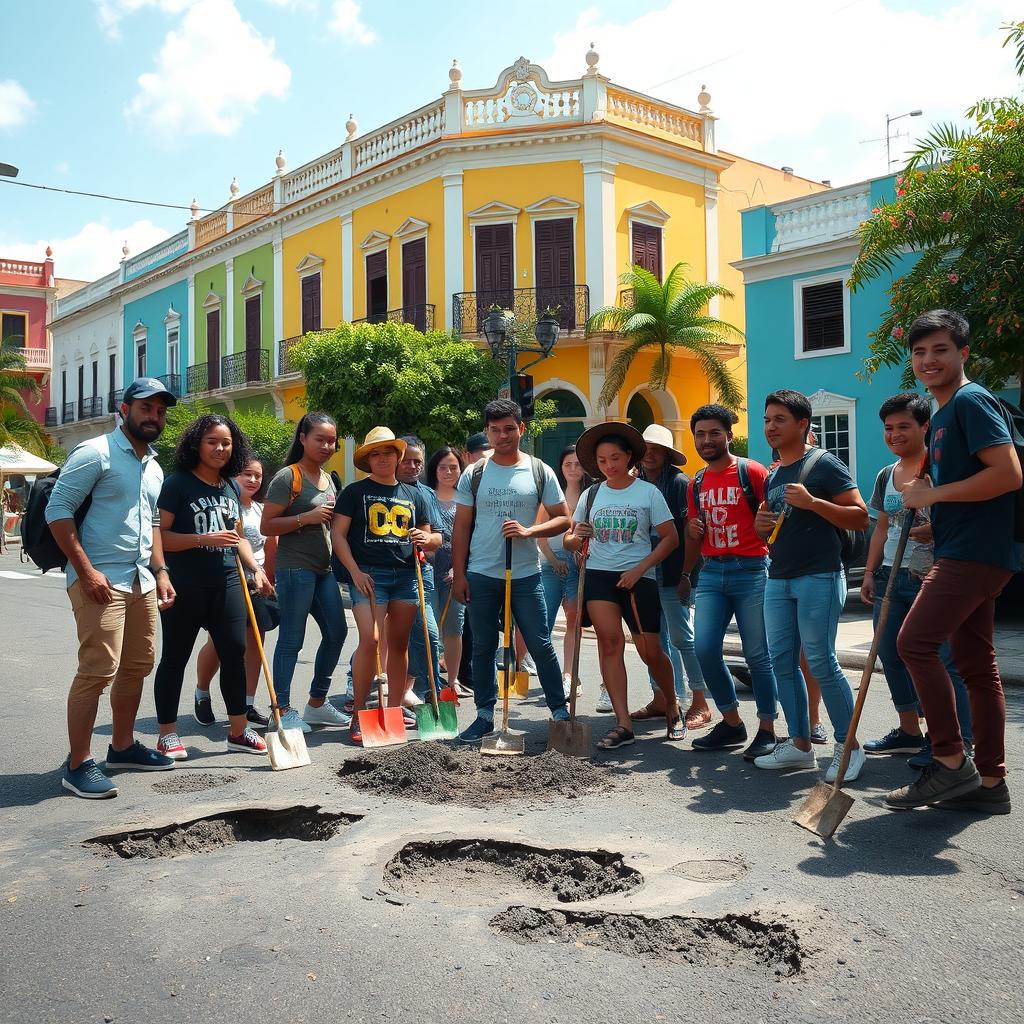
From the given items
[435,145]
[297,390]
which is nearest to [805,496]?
[435,145]

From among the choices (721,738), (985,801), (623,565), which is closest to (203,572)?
(623,565)

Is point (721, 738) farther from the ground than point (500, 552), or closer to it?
closer to it

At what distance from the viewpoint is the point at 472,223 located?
2594 centimetres

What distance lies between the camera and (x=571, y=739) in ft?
18.7

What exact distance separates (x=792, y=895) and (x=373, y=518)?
359 centimetres

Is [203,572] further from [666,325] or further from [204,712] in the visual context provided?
[666,325]

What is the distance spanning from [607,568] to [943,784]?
2213 mm

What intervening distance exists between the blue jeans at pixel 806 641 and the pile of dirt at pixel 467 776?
100cm

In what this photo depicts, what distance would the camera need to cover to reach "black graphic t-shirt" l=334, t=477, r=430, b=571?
642 centimetres

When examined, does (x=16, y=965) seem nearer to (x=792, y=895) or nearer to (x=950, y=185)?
(x=792, y=895)

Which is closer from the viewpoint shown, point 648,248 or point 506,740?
point 506,740

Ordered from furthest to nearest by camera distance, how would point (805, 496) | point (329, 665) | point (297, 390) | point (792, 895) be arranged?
point (297, 390) → point (329, 665) → point (805, 496) → point (792, 895)

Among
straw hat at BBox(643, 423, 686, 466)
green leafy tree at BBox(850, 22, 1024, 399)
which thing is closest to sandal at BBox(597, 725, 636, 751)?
straw hat at BBox(643, 423, 686, 466)

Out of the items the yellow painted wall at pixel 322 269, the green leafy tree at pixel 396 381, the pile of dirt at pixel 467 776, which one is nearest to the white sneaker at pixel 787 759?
the pile of dirt at pixel 467 776
